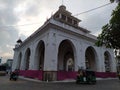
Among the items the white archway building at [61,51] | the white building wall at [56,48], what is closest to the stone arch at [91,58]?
the white archway building at [61,51]

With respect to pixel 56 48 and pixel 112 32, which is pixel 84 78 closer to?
pixel 56 48

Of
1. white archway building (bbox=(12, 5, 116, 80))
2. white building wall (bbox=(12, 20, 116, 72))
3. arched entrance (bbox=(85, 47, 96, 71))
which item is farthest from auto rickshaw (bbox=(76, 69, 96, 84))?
arched entrance (bbox=(85, 47, 96, 71))

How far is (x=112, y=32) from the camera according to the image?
5.45 metres

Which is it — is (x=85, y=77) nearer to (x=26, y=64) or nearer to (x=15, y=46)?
(x=26, y=64)

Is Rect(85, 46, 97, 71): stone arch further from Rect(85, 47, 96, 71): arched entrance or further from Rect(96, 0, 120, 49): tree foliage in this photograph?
Rect(96, 0, 120, 49): tree foliage

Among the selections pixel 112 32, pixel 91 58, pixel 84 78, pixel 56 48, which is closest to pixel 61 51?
pixel 91 58

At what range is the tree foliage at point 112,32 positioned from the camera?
208 inches

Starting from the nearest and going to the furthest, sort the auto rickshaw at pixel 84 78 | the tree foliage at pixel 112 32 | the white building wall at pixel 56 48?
the tree foliage at pixel 112 32 < the auto rickshaw at pixel 84 78 < the white building wall at pixel 56 48

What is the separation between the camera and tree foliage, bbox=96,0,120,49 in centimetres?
528

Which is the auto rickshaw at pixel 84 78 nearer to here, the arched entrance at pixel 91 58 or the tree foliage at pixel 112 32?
the tree foliage at pixel 112 32

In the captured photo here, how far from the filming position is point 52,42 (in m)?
22.3

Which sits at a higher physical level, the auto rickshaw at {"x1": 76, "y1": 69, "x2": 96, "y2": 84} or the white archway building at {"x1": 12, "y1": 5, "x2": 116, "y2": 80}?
the white archway building at {"x1": 12, "y1": 5, "x2": 116, "y2": 80}

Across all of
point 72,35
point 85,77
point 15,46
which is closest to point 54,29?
point 72,35

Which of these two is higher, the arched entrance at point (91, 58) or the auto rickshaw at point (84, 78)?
the arched entrance at point (91, 58)
